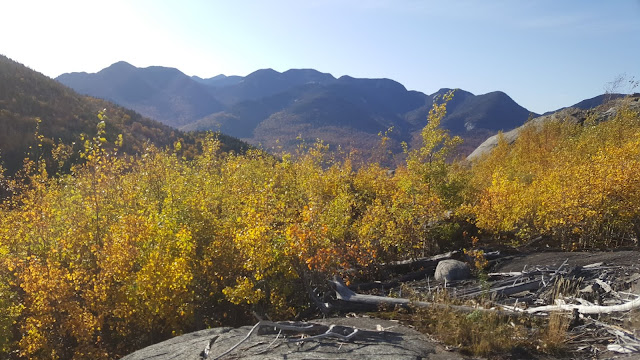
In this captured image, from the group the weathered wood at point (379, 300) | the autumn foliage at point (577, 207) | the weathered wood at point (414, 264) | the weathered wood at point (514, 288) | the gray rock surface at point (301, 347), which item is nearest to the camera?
the gray rock surface at point (301, 347)

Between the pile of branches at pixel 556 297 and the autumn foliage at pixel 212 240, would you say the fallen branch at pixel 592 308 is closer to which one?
the pile of branches at pixel 556 297

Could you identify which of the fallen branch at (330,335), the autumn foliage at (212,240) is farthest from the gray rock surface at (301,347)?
the autumn foliage at (212,240)

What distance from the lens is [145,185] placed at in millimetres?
15055

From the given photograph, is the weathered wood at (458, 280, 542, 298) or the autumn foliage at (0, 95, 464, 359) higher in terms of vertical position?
the autumn foliage at (0, 95, 464, 359)

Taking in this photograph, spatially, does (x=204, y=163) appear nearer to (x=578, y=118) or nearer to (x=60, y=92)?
(x=578, y=118)

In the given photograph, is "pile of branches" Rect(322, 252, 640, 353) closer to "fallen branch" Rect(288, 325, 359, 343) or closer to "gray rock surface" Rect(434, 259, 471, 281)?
"gray rock surface" Rect(434, 259, 471, 281)

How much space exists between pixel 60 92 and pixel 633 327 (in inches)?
3162

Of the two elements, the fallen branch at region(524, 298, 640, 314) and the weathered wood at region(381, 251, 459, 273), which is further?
the weathered wood at region(381, 251, 459, 273)

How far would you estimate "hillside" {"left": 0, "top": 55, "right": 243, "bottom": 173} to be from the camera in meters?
45.8

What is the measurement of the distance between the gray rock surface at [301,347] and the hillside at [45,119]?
35.6m

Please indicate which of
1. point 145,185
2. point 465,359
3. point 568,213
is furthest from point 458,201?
point 145,185

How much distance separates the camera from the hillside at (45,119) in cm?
4575

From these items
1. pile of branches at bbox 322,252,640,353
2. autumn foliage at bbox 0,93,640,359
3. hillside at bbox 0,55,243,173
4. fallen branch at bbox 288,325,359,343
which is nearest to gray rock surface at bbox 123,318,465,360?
fallen branch at bbox 288,325,359,343

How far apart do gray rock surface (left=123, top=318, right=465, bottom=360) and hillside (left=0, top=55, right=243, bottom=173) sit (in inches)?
1401
